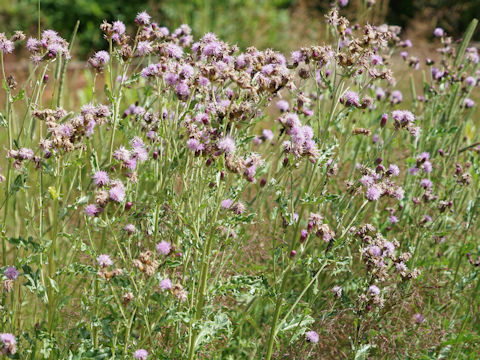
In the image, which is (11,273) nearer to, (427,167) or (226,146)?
(226,146)

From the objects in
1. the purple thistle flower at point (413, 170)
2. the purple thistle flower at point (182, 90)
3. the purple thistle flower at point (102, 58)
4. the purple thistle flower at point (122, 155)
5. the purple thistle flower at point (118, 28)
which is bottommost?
the purple thistle flower at point (413, 170)

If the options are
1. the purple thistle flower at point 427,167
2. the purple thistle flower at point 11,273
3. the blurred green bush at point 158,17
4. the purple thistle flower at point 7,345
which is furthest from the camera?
the blurred green bush at point 158,17

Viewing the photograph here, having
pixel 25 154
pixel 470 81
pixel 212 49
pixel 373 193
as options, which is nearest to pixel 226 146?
pixel 212 49

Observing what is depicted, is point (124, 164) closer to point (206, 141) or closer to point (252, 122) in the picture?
point (206, 141)

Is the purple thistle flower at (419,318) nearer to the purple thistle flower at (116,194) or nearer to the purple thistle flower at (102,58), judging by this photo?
the purple thistle flower at (116,194)

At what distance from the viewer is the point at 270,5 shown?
8000 mm

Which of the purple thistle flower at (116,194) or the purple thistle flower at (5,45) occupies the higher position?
the purple thistle flower at (5,45)

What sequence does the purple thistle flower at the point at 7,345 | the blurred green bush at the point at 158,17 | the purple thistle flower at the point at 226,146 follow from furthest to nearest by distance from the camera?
1. the blurred green bush at the point at 158,17
2. the purple thistle flower at the point at 226,146
3. the purple thistle flower at the point at 7,345

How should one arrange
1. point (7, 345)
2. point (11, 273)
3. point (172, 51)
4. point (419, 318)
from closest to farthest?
point (7, 345)
point (11, 273)
point (172, 51)
point (419, 318)

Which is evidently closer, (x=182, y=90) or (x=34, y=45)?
(x=182, y=90)

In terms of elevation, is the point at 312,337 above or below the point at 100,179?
below

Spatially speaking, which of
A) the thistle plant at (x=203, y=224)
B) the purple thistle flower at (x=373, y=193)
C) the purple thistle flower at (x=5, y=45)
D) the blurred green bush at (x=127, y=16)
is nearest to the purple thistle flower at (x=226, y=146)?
the thistle plant at (x=203, y=224)

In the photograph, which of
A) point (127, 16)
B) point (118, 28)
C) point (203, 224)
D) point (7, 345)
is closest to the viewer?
point (7, 345)

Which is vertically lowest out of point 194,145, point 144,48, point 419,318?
point 419,318
